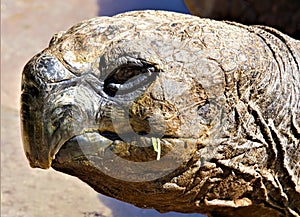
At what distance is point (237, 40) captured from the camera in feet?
6.15

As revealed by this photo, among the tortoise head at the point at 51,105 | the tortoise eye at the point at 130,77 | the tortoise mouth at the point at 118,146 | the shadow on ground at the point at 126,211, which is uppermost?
the tortoise eye at the point at 130,77

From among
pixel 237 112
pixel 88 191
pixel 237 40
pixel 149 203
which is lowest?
pixel 88 191

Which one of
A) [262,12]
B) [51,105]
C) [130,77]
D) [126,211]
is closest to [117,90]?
[130,77]

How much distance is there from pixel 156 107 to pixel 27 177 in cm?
177

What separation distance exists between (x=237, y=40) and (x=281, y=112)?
218 millimetres

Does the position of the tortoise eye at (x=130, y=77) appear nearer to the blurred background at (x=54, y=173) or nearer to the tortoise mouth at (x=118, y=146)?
the tortoise mouth at (x=118, y=146)

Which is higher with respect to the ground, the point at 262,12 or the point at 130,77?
the point at 130,77

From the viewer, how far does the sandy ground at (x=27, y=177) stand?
126 inches

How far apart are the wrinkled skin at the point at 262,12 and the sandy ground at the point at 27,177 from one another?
85 centimetres

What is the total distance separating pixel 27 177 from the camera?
3.39m

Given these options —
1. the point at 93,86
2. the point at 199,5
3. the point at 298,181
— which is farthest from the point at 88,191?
the point at 93,86

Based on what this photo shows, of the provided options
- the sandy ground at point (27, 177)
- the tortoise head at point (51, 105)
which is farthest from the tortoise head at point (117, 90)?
the sandy ground at point (27, 177)

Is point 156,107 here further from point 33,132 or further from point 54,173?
point 54,173

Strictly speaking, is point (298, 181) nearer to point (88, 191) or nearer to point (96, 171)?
point (96, 171)
